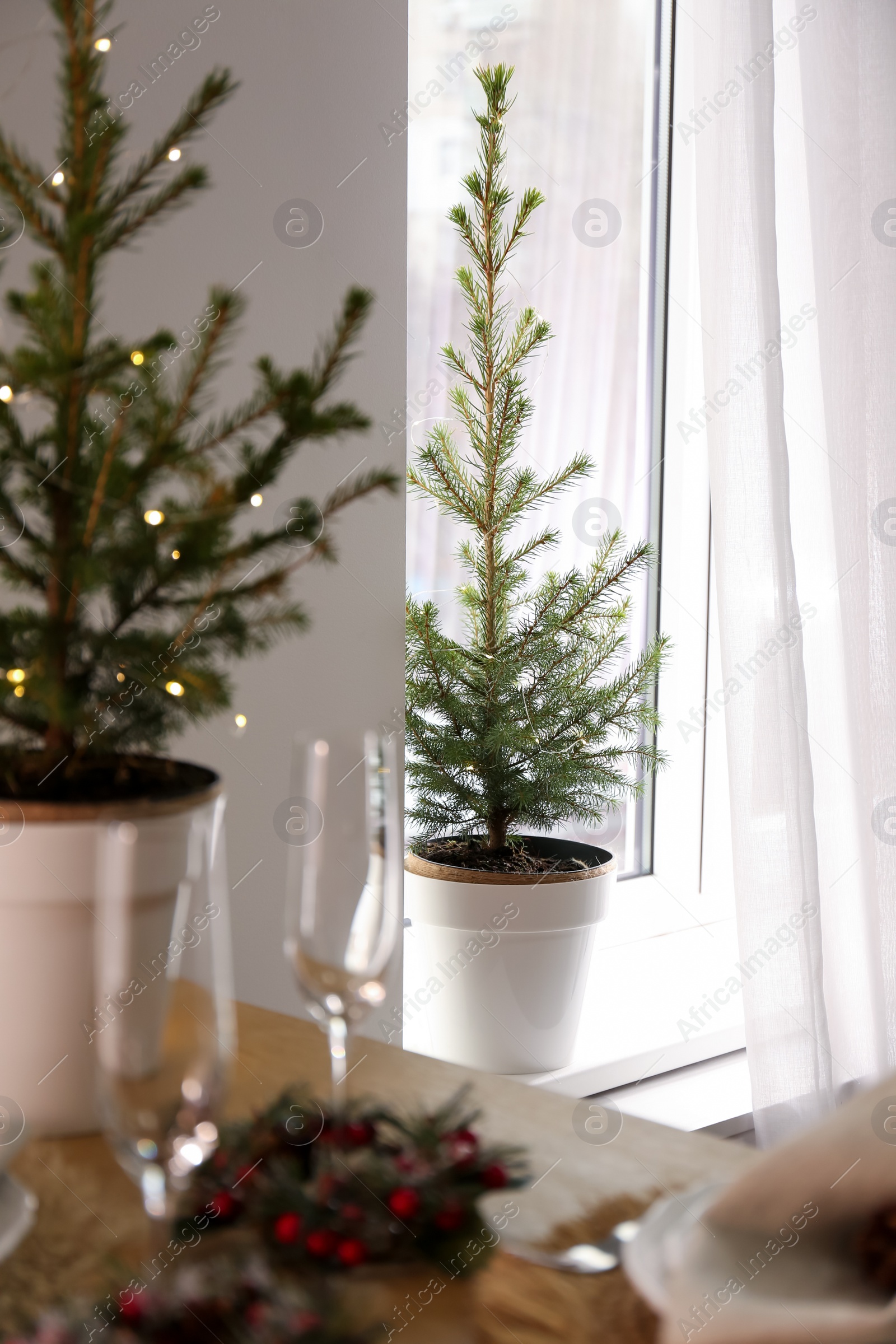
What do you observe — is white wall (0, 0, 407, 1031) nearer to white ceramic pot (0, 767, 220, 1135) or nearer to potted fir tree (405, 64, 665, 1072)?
potted fir tree (405, 64, 665, 1072)

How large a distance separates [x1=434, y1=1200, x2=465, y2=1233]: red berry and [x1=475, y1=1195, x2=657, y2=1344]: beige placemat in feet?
0.10

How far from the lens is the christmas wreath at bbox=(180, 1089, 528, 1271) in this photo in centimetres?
53

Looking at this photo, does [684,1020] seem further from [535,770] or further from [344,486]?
[344,486]

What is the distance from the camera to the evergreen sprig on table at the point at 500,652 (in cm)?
172

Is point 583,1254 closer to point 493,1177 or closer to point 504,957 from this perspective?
point 493,1177

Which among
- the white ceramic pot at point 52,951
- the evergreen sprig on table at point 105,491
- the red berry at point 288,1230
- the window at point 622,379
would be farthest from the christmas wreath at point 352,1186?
the window at point 622,379

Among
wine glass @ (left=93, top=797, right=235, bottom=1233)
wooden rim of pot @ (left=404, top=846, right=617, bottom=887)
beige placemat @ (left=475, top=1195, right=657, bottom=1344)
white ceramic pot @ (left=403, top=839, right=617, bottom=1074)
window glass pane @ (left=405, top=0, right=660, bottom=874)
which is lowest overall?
white ceramic pot @ (left=403, top=839, right=617, bottom=1074)

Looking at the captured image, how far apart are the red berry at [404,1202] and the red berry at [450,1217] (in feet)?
0.04

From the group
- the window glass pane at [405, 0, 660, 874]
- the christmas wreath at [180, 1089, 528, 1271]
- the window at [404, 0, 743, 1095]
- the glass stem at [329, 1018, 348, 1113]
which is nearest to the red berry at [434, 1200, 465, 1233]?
the christmas wreath at [180, 1089, 528, 1271]

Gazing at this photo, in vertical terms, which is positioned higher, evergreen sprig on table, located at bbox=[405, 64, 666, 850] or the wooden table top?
evergreen sprig on table, located at bbox=[405, 64, 666, 850]

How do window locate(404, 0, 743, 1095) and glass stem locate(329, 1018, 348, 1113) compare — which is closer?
glass stem locate(329, 1018, 348, 1113)

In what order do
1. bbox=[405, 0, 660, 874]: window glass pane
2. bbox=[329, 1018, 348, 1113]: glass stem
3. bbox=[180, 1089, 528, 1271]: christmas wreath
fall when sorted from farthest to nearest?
bbox=[405, 0, 660, 874]: window glass pane < bbox=[329, 1018, 348, 1113]: glass stem < bbox=[180, 1089, 528, 1271]: christmas wreath

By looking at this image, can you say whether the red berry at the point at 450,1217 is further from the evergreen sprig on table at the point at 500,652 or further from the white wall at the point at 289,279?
the evergreen sprig on table at the point at 500,652

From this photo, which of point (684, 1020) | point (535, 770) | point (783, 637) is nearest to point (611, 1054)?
point (684, 1020)
